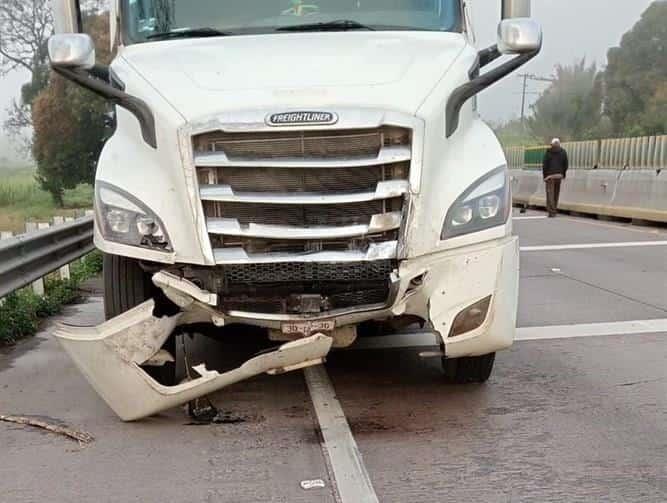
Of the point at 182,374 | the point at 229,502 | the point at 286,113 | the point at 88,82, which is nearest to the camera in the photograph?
the point at 229,502

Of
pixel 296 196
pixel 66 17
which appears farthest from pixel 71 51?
pixel 296 196

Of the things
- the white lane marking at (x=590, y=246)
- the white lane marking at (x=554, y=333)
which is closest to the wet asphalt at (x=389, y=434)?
the white lane marking at (x=554, y=333)

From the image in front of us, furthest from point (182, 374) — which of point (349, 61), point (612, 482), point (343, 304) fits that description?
point (612, 482)

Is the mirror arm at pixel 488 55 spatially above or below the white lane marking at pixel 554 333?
above

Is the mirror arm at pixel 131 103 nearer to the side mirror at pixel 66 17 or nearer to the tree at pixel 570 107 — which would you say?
the side mirror at pixel 66 17

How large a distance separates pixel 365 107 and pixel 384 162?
0.29 meters

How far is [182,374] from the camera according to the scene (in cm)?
536

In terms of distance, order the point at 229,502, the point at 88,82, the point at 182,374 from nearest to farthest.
A: 1. the point at 229,502
2. the point at 88,82
3. the point at 182,374

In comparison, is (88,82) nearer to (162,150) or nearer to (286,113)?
(162,150)

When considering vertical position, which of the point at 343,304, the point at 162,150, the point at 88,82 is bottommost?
the point at 343,304

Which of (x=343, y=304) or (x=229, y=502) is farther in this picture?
(x=343, y=304)

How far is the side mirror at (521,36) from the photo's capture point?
4.67 m

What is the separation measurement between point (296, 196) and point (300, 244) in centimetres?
24

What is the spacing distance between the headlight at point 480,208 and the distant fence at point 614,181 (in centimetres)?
1245
